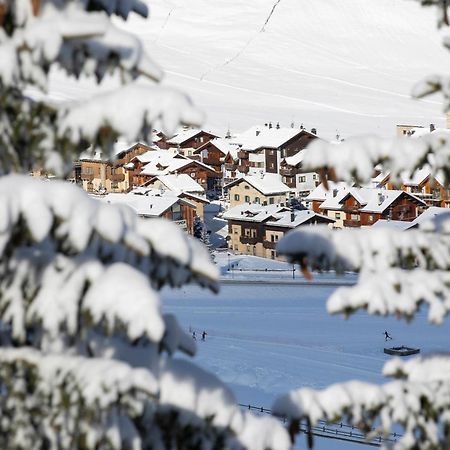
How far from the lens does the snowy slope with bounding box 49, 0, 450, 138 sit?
69625 mm

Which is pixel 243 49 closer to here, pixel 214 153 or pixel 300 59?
pixel 300 59

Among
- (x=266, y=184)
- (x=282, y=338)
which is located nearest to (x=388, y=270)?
(x=282, y=338)

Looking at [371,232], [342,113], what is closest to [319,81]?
[342,113]

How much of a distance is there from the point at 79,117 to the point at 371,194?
106 feet

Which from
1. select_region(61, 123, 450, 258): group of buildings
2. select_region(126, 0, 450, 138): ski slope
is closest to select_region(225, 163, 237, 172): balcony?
select_region(61, 123, 450, 258): group of buildings

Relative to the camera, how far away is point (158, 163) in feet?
141

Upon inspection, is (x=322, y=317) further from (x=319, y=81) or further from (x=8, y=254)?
(x=319, y=81)

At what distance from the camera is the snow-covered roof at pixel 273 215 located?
32594 millimetres

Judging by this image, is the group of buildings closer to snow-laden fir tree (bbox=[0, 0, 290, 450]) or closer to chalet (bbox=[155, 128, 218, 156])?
chalet (bbox=[155, 128, 218, 156])

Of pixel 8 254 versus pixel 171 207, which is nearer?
pixel 8 254

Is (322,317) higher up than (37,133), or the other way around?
(37,133)

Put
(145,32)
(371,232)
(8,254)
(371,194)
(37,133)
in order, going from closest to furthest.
→ (8,254) < (37,133) < (371,232) < (371,194) < (145,32)

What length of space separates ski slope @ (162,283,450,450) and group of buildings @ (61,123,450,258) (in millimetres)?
3641

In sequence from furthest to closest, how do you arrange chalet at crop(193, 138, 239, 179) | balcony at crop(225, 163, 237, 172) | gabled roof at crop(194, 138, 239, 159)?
chalet at crop(193, 138, 239, 179) < gabled roof at crop(194, 138, 239, 159) < balcony at crop(225, 163, 237, 172)
